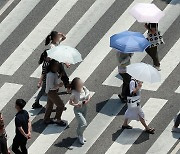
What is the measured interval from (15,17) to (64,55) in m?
5.84

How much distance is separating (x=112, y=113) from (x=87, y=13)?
16.1ft

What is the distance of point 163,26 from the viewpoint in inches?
858

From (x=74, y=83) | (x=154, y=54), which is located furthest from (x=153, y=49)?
(x=74, y=83)

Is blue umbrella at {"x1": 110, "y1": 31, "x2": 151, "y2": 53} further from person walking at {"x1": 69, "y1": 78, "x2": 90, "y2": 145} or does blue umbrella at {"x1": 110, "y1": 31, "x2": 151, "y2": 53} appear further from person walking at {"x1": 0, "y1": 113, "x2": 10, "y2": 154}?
person walking at {"x1": 0, "y1": 113, "x2": 10, "y2": 154}

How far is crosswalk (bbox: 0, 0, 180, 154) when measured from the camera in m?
17.7

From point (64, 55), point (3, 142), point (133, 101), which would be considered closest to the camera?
point (3, 142)

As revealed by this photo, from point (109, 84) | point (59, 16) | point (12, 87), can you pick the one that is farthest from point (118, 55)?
point (59, 16)

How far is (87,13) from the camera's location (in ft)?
74.1

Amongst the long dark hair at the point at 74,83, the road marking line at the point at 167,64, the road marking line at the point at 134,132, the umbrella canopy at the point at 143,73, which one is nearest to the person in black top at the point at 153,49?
the road marking line at the point at 167,64

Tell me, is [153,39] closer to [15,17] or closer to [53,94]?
[53,94]

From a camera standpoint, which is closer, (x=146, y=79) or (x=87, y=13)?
(x=146, y=79)

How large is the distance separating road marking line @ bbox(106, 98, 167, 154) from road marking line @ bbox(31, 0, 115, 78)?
3581 mm

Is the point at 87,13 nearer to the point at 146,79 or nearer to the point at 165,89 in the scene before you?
the point at 165,89

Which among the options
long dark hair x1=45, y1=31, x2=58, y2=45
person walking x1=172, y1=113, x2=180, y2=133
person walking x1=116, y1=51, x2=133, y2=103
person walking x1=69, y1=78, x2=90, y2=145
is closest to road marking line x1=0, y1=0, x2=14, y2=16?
long dark hair x1=45, y1=31, x2=58, y2=45
